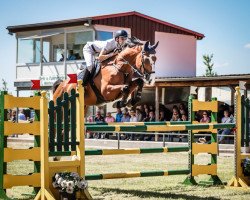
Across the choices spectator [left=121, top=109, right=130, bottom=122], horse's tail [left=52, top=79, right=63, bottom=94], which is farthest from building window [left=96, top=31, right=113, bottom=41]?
horse's tail [left=52, top=79, right=63, bottom=94]

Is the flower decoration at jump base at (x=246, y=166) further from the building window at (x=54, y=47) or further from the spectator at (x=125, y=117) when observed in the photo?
the building window at (x=54, y=47)

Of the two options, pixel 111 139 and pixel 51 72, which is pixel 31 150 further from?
pixel 51 72

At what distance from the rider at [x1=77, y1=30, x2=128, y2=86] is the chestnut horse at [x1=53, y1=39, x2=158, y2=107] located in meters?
0.11

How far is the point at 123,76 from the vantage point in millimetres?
10594

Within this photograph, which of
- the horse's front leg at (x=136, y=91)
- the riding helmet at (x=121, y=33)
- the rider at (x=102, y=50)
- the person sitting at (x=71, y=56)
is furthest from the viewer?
the person sitting at (x=71, y=56)

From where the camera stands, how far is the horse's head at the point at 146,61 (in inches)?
402

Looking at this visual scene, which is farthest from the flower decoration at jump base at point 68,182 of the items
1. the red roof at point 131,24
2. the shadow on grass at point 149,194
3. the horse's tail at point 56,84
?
the red roof at point 131,24

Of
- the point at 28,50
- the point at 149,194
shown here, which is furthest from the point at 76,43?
the point at 149,194

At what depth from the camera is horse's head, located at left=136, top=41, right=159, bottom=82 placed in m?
10.2

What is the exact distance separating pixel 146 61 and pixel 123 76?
0.61 meters

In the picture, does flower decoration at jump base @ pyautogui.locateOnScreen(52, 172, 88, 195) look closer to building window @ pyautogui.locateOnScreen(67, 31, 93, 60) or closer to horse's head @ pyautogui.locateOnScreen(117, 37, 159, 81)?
horse's head @ pyautogui.locateOnScreen(117, 37, 159, 81)

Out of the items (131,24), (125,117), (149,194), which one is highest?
(131,24)

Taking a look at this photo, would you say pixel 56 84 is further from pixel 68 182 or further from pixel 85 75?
pixel 68 182

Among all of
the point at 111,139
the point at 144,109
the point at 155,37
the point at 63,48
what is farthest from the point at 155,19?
the point at 111,139
